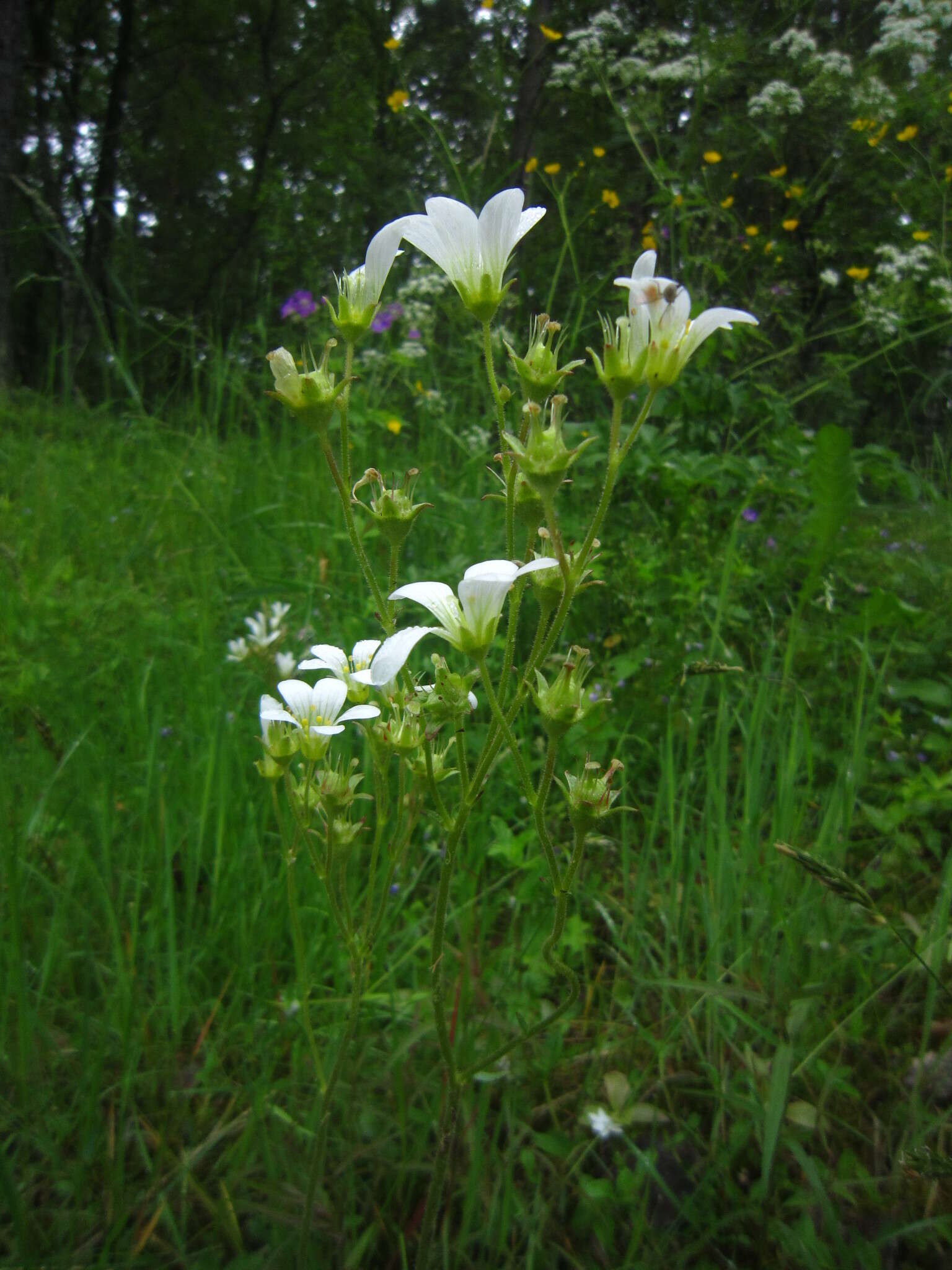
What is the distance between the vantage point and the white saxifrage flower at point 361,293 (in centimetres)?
86

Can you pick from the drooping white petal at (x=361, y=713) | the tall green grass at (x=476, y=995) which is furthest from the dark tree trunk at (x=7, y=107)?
the drooping white petal at (x=361, y=713)

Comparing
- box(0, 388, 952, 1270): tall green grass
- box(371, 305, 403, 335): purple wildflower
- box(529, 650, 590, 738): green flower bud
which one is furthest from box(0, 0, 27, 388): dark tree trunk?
box(529, 650, 590, 738): green flower bud

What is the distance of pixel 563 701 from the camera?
0.80 m

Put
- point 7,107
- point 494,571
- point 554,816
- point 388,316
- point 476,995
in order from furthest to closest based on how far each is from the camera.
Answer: point 7,107
point 388,316
point 554,816
point 476,995
point 494,571

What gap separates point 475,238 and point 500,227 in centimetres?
3

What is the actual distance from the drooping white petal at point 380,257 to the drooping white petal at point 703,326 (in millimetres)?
315

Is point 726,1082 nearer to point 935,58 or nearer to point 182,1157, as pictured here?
point 182,1157

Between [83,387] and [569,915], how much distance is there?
9.00 m

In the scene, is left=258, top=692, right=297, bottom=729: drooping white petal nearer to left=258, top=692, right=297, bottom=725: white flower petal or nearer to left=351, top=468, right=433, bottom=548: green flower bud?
left=258, top=692, right=297, bottom=725: white flower petal

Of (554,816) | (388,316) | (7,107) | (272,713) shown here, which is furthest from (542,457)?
(7,107)

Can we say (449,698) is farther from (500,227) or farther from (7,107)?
(7,107)

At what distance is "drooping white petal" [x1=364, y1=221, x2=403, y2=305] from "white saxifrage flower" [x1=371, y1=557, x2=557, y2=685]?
34 cm

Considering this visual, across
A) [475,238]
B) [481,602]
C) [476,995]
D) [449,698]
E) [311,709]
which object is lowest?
[476,995]

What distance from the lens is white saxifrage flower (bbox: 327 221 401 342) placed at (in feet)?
2.82
